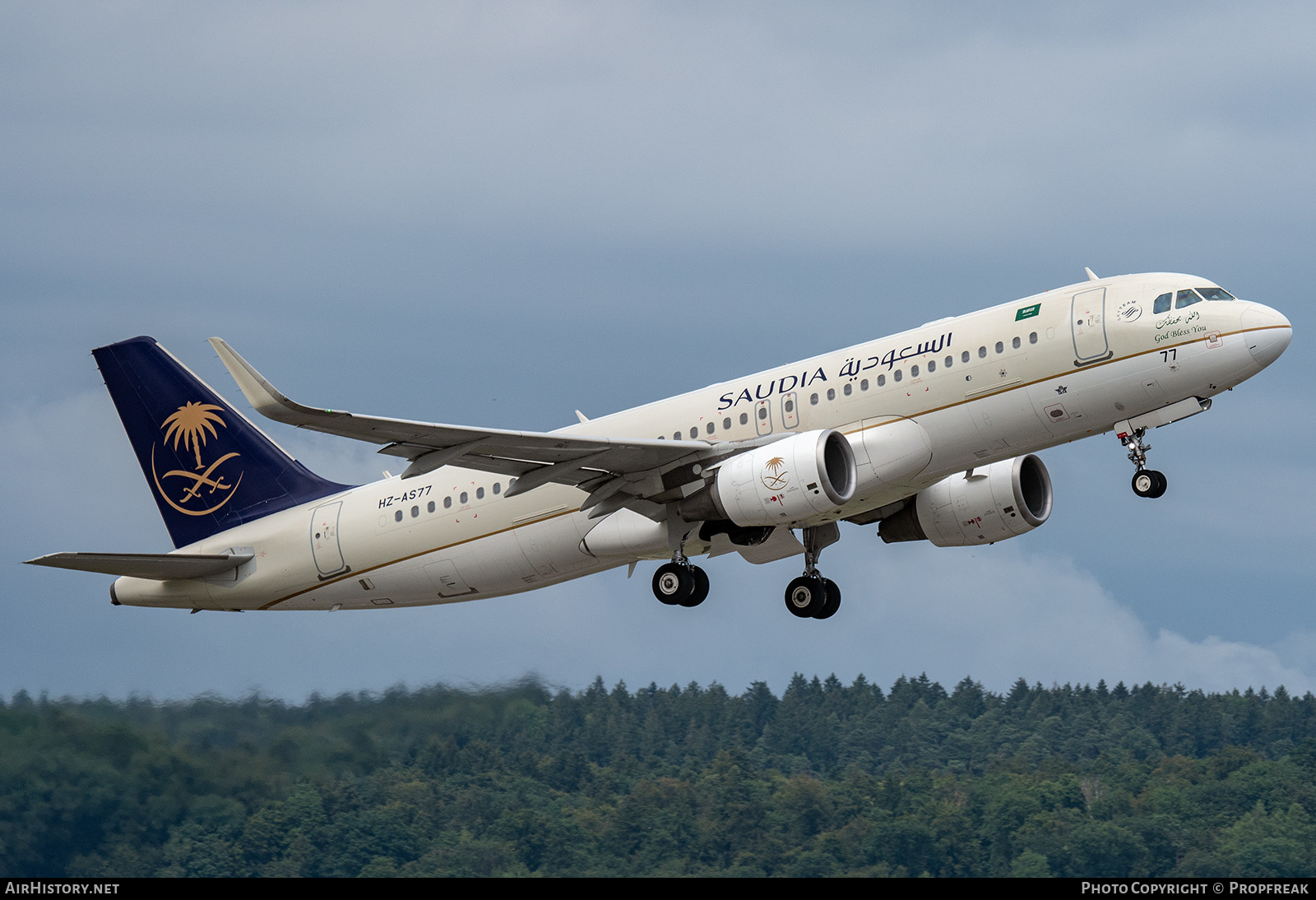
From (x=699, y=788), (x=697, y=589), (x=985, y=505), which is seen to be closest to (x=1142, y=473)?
(x=985, y=505)

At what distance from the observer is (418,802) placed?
77.5 m

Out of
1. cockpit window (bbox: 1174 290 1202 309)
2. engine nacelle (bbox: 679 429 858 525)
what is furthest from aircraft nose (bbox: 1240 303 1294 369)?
engine nacelle (bbox: 679 429 858 525)

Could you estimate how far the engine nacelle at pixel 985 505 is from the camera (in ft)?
136

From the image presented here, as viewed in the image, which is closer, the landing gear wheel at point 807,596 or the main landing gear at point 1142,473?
the main landing gear at point 1142,473

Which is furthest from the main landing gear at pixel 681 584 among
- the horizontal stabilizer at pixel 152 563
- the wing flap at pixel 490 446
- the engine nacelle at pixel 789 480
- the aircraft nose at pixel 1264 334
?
the aircraft nose at pixel 1264 334

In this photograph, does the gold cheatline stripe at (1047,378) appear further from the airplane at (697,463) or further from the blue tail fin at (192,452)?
the blue tail fin at (192,452)

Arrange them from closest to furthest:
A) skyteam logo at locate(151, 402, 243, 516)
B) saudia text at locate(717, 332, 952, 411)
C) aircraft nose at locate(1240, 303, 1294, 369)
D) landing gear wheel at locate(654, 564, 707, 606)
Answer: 1. aircraft nose at locate(1240, 303, 1294, 369)
2. saudia text at locate(717, 332, 952, 411)
3. landing gear wheel at locate(654, 564, 707, 606)
4. skyteam logo at locate(151, 402, 243, 516)

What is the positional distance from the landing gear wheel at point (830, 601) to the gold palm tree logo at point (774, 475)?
6.34 meters

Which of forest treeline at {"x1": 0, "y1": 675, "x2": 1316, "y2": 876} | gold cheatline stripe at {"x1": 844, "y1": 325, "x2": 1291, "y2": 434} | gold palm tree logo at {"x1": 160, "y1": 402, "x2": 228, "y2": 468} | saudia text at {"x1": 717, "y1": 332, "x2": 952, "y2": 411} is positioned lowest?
forest treeline at {"x1": 0, "y1": 675, "x2": 1316, "y2": 876}

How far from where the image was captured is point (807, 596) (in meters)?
42.0

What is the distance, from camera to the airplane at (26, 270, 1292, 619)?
116 feet

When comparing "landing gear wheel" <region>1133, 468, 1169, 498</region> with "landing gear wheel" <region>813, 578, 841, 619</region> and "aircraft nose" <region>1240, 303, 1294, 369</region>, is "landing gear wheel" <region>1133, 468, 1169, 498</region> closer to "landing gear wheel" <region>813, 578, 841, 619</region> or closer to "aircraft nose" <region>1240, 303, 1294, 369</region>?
"aircraft nose" <region>1240, 303, 1294, 369</region>

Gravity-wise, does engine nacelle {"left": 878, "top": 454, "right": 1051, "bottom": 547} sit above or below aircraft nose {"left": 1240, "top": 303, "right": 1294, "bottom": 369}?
below

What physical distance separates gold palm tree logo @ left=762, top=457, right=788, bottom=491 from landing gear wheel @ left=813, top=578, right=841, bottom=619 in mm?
6337
